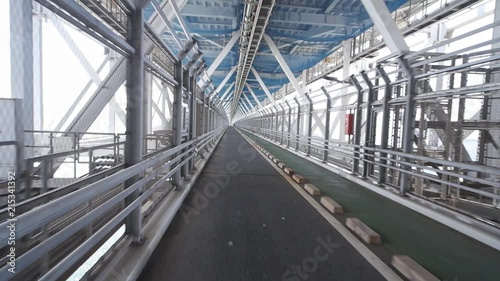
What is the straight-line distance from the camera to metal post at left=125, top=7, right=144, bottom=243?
2.57 m

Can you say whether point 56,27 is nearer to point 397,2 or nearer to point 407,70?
point 407,70

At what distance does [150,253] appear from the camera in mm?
2641

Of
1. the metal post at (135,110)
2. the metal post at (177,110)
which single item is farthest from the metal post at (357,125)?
the metal post at (135,110)

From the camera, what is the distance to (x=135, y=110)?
2.67m

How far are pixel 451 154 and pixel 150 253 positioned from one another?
7.26 metres

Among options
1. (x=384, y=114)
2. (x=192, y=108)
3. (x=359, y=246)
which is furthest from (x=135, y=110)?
(x=384, y=114)

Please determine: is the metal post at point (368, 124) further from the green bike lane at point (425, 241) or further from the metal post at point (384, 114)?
the green bike lane at point (425, 241)

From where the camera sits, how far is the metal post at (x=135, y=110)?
257cm

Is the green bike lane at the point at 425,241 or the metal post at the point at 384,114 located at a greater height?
the metal post at the point at 384,114

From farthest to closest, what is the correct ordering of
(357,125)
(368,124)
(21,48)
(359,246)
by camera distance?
(357,125) < (368,124) < (359,246) < (21,48)

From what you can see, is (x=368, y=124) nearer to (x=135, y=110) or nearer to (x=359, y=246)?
(x=359, y=246)

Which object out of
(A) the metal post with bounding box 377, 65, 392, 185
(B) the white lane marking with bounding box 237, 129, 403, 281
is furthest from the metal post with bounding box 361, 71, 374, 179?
(B) the white lane marking with bounding box 237, 129, 403, 281

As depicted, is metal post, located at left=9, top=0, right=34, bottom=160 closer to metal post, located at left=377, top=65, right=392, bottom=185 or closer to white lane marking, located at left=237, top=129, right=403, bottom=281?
white lane marking, located at left=237, top=129, right=403, bottom=281

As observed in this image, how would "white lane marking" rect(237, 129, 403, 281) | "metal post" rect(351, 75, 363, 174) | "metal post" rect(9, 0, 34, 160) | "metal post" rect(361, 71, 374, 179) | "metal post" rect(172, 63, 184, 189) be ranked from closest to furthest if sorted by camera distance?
"metal post" rect(9, 0, 34, 160)
"white lane marking" rect(237, 129, 403, 281)
"metal post" rect(172, 63, 184, 189)
"metal post" rect(361, 71, 374, 179)
"metal post" rect(351, 75, 363, 174)
